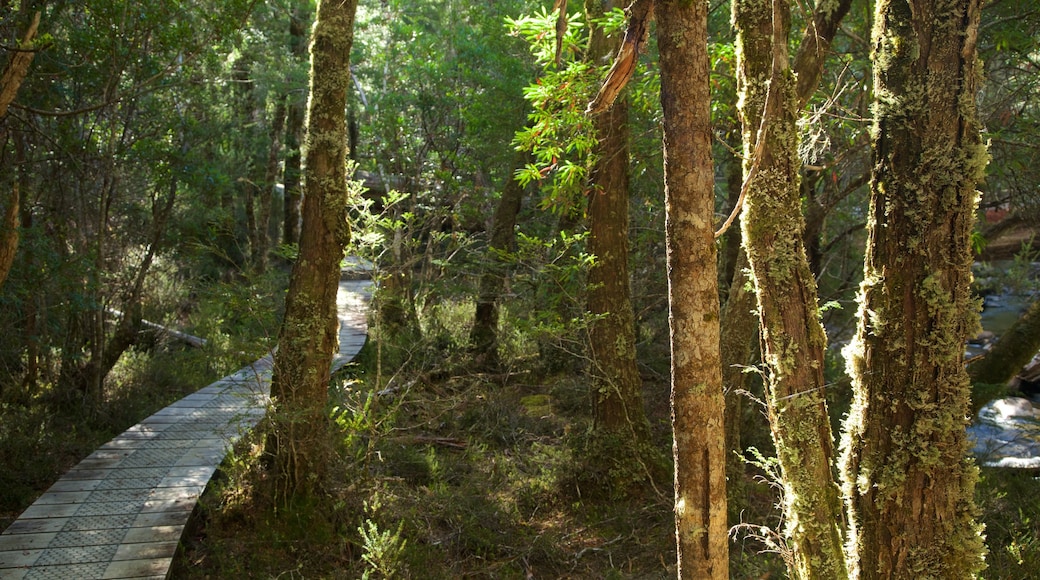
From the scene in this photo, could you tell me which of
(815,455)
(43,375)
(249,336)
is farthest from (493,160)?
(815,455)

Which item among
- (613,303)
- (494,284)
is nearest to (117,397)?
(494,284)

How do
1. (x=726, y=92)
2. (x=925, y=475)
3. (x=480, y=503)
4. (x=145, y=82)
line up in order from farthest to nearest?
(x=145, y=82) < (x=480, y=503) < (x=726, y=92) < (x=925, y=475)

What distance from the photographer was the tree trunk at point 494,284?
32.3ft

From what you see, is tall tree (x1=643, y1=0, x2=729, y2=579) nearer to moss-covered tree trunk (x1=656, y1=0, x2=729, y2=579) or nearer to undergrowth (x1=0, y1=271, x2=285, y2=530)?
moss-covered tree trunk (x1=656, y1=0, x2=729, y2=579)

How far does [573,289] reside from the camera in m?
6.97

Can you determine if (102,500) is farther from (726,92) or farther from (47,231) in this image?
(726,92)

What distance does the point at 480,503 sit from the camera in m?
6.36

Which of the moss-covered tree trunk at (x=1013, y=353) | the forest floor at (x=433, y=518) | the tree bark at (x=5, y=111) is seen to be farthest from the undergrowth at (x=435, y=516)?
the moss-covered tree trunk at (x=1013, y=353)

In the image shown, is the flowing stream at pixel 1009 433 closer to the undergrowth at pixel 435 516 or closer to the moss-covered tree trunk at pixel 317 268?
the undergrowth at pixel 435 516

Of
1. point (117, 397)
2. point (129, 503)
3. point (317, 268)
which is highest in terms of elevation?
point (317, 268)

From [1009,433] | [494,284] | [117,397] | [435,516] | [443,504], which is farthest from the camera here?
[494,284]

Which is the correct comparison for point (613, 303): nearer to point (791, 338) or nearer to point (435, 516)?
point (435, 516)

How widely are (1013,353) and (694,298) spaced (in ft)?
19.2

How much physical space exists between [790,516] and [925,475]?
68cm
